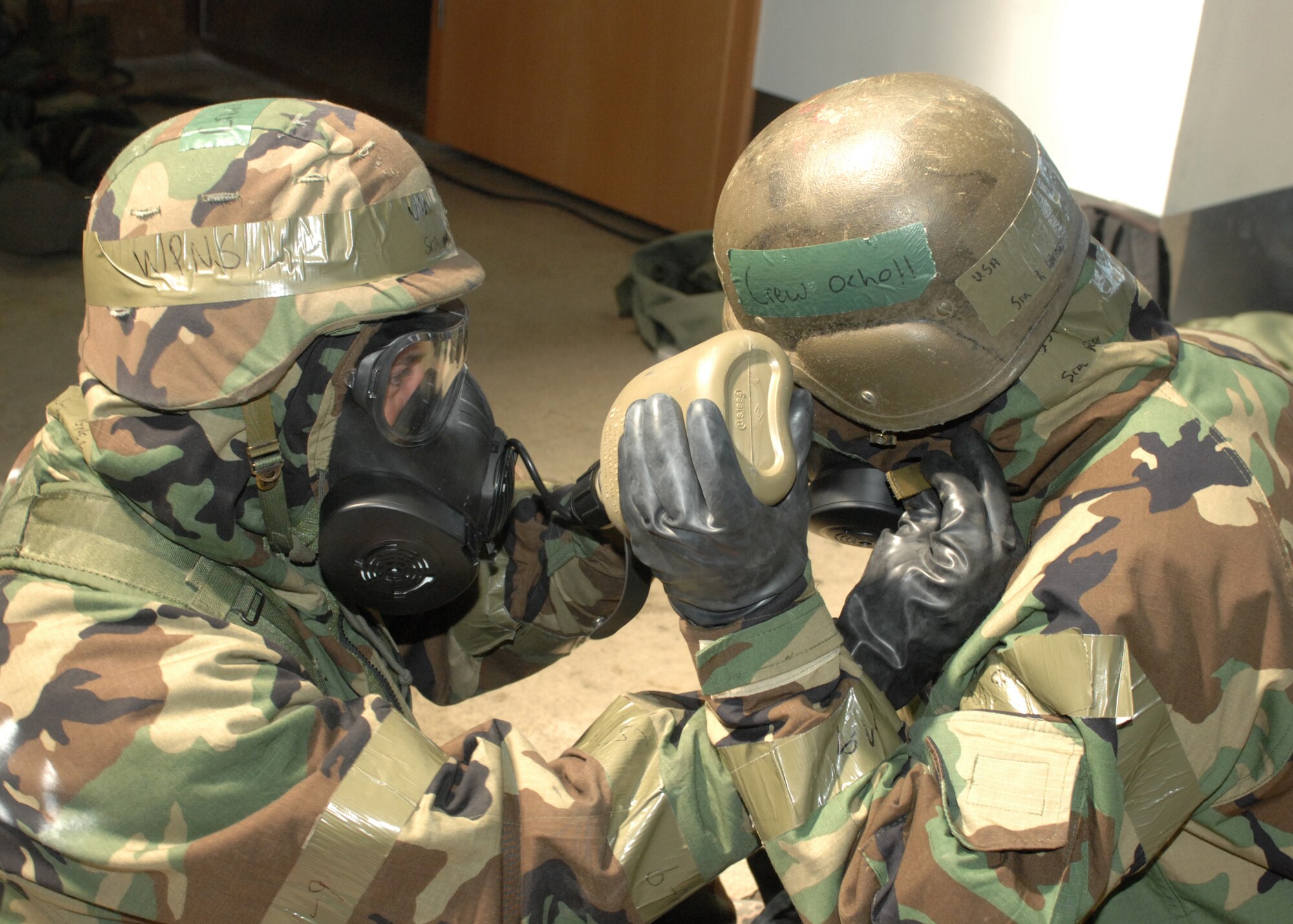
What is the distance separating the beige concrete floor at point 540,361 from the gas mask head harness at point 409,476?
994 millimetres

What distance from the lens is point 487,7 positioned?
596 cm

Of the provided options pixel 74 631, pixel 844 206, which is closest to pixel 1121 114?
pixel 844 206

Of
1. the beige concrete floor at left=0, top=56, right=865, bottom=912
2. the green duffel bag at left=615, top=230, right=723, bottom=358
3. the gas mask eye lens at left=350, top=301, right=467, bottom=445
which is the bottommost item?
the beige concrete floor at left=0, top=56, right=865, bottom=912

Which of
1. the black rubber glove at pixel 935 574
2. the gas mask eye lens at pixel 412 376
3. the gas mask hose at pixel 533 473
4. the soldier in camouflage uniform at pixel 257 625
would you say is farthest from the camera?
the gas mask hose at pixel 533 473

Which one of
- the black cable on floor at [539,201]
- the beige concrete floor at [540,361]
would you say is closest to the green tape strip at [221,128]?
the beige concrete floor at [540,361]

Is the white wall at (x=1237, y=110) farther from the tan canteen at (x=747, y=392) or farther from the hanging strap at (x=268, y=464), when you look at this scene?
the hanging strap at (x=268, y=464)

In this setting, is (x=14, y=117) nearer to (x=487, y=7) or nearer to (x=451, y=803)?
(x=487, y=7)

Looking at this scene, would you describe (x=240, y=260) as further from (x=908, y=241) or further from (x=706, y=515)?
(x=908, y=241)

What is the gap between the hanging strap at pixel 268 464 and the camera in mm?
1541

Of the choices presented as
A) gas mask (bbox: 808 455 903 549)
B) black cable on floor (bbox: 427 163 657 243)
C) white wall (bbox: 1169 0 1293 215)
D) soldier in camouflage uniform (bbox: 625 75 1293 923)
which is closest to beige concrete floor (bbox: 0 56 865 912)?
black cable on floor (bbox: 427 163 657 243)

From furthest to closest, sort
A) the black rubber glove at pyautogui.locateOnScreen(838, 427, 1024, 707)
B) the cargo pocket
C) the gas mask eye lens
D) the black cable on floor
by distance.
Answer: the black cable on floor
the gas mask eye lens
the black rubber glove at pyautogui.locateOnScreen(838, 427, 1024, 707)
the cargo pocket

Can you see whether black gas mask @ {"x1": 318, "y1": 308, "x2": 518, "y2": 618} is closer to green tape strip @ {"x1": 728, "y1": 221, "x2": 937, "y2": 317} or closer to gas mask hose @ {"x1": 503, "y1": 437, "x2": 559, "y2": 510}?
gas mask hose @ {"x1": 503, "y1": 437, "x2": 559, "y2": 510}

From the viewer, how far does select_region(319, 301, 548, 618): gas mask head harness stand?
5.30ft

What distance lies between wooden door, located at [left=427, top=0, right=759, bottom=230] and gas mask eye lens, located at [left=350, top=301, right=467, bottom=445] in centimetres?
347
